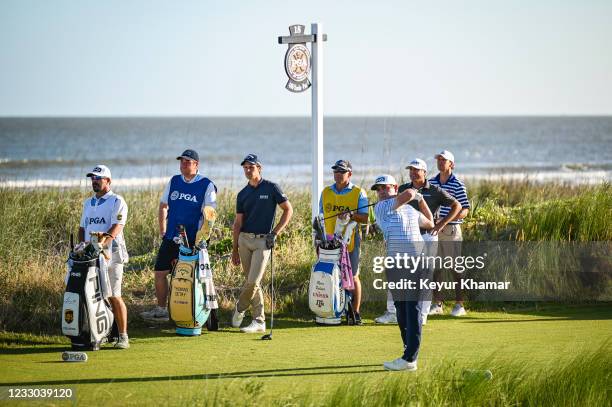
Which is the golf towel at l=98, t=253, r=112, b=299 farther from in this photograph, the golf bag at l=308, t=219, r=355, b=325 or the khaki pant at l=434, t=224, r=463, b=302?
the khaki pant at l=434, t=224, r=463, b=302

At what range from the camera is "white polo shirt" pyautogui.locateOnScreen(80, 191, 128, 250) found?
974 centimetres

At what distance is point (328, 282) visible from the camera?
10.8 m

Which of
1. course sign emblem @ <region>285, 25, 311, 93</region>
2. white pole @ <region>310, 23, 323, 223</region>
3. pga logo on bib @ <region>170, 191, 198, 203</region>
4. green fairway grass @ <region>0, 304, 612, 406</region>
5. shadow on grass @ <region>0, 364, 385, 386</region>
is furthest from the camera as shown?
course sign emblem @ <region>285, 25, 311, 93</region>

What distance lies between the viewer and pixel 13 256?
12.7 meters

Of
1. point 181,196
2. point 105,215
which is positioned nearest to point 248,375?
point 105,215

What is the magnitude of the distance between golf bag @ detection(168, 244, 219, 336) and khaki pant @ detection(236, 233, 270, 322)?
0.40m

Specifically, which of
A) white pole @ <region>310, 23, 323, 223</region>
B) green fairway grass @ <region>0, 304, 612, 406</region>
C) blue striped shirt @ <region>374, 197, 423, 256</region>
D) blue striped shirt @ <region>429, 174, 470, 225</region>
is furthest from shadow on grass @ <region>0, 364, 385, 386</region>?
white pole @ <region>310, 23, 323, 223</region>

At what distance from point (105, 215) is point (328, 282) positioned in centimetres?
270

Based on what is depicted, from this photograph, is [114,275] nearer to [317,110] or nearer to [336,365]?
[336,365]

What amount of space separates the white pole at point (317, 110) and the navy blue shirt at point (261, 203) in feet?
5.10

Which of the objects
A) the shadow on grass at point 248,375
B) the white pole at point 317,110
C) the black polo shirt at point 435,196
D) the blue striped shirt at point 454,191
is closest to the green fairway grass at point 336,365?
the shadow on grass at point 248,375

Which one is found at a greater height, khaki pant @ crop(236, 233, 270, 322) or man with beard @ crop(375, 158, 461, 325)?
man with beard @ crop(375, 158, 461, 325)

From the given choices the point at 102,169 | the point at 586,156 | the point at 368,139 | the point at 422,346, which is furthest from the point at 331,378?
the point at 368,139

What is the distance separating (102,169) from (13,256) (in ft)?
11.6
